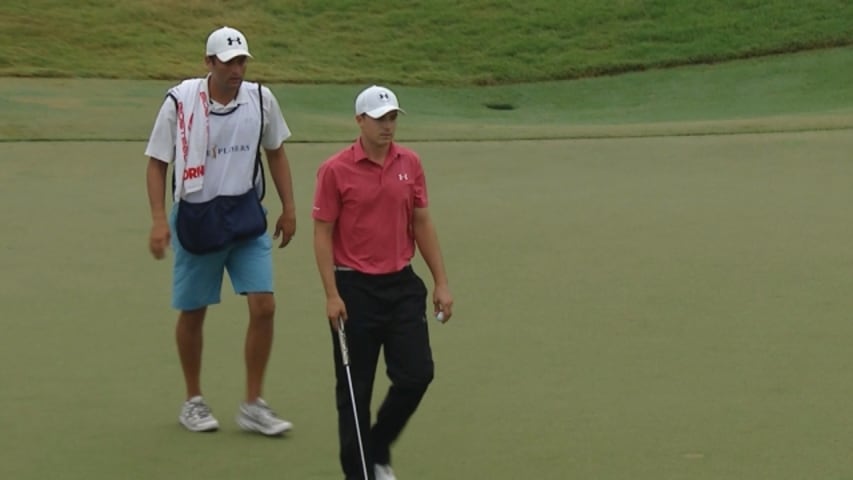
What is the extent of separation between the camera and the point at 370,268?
620 centimetres

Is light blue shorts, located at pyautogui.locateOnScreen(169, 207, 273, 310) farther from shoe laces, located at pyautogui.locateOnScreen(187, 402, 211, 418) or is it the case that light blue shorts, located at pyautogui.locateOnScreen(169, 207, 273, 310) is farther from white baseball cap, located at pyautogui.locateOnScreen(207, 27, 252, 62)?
white baseball cap, located at pyautogui.locateOnScreen(207, 27, 252, 62)

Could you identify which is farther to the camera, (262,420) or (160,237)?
(262,420)

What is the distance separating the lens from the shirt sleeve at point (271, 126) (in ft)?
23.0

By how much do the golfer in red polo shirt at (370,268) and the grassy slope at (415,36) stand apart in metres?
15.2

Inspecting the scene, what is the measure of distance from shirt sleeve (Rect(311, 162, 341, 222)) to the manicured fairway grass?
3.61 feet

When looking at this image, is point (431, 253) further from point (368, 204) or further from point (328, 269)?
point (328, 269)

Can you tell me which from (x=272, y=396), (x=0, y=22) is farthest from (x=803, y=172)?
(x=0, y=22)

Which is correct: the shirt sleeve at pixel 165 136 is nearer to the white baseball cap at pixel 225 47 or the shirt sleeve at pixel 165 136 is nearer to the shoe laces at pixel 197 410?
the white baseball cap at pixel 225 47

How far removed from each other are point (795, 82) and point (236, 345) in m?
13.5

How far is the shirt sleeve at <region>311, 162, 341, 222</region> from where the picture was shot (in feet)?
20.1

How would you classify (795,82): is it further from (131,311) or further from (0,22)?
(131,311)

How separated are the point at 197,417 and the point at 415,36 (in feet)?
56.6

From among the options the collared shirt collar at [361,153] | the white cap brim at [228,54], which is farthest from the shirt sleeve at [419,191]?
the white cap brim at [228,54]

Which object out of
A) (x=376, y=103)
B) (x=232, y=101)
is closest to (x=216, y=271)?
(x=232, y=101)
